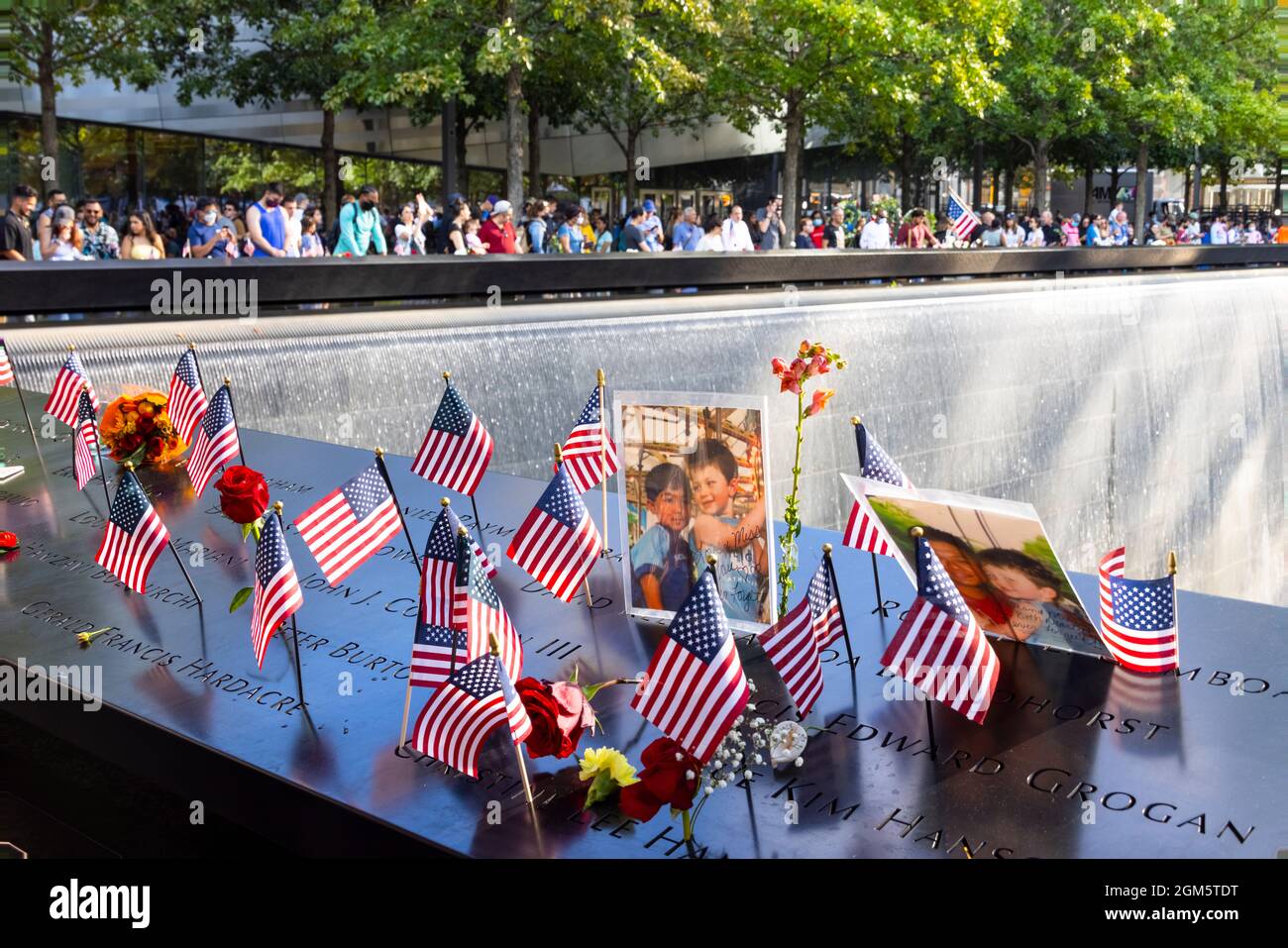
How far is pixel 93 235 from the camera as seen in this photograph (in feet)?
45.6

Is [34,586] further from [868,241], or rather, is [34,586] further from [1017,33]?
[1017,33]

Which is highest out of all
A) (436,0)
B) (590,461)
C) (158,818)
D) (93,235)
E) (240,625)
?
(436,0)

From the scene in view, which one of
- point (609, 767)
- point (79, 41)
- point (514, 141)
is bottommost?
point (609, 767)

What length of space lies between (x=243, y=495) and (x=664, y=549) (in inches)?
53.1

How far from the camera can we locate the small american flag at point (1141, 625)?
10.0ft

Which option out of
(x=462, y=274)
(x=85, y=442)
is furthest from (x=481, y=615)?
(x=462, y=274)

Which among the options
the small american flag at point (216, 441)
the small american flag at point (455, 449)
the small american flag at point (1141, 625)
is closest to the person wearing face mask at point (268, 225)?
the small american flag at point (216, 441)

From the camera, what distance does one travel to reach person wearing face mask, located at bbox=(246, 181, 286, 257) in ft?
44.5

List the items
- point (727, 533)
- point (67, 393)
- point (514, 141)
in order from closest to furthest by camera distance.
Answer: point (727, 533) < point (67, 393) < point (514, 141)

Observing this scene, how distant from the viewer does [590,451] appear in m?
4.25

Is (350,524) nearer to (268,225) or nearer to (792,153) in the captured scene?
(268,225)

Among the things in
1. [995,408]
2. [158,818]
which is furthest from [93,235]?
[158,818]

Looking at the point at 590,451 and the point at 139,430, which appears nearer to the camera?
the point at 590,451

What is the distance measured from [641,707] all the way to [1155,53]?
3844cm
